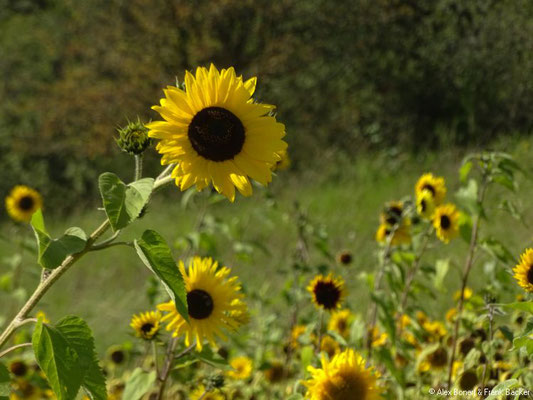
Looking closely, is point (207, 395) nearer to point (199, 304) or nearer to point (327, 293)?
point (327, 293)

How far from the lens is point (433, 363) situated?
2.30m

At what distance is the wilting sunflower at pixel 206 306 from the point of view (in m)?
1.64

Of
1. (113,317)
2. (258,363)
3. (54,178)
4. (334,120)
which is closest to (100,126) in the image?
(54,178)

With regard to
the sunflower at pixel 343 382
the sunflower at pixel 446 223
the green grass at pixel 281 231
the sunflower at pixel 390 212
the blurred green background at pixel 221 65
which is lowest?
the sunflower at pixel 343 382

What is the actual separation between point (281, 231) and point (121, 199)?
18.7 feet

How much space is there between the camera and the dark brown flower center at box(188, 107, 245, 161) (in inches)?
50.0

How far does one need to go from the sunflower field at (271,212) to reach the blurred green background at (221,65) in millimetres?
39

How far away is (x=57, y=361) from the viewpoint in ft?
3.61

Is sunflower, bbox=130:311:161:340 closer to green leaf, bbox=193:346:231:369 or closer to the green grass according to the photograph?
green leaf, bbox=193:346:231:369

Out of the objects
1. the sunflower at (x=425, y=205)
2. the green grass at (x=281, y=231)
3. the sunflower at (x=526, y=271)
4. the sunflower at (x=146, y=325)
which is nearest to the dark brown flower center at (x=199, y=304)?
the sunflower at (x=146, y=325)

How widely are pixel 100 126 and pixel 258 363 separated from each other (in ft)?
29.0

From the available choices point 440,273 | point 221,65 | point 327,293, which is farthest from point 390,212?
point 221,65

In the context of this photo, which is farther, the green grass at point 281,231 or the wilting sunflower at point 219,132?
the green grass at point 281,231

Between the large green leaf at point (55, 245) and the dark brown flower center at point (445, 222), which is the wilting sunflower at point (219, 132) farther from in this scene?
the dark brown flower center at point (445, 222)
